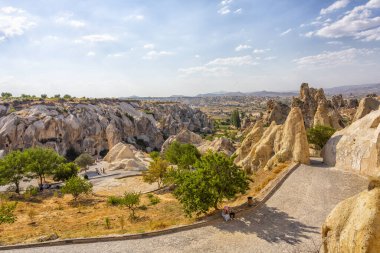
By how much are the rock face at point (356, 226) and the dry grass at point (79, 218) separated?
10.1 m

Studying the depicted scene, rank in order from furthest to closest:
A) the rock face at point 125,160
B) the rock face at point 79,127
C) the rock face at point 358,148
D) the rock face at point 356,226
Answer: the rock face at point 79,127, the rock face at point 125,160, the rock face at point 358,148, the rock face at point 356,226

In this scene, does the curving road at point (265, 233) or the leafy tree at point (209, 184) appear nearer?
the curving road at point (265, 233)

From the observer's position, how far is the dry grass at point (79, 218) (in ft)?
73.6

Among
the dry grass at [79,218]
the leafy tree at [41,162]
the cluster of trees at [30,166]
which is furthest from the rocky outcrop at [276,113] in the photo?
the leafy tree at [41,162]

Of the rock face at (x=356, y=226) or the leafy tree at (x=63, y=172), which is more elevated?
the rock face at (x=356, y=226)

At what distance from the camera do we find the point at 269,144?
121 ft

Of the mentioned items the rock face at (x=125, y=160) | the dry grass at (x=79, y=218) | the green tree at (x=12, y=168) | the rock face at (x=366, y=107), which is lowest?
the rock face at (x=125, y=160)

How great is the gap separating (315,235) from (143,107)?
12845 centimetres

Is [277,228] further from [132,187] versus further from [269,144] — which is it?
[132,187]

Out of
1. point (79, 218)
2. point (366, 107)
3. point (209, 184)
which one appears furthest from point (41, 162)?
point (366, 107)

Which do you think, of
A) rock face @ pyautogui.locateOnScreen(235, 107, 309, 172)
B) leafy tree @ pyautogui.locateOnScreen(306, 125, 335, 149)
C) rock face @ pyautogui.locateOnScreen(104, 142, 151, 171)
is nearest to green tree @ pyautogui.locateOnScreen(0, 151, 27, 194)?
rock face @ pyautogui.locateOnScreen(104, 142, 151, 171)

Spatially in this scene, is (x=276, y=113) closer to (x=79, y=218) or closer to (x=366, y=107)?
(x=366, y=107)

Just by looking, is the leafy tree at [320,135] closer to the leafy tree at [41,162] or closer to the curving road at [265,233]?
the curving road at [265,233]

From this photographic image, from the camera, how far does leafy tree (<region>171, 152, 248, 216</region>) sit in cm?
1902
